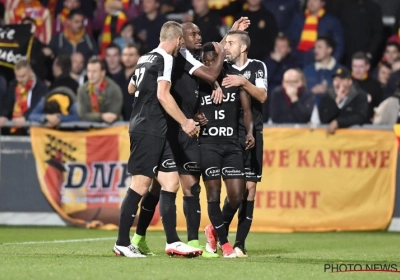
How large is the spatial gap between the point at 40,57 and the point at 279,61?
4.30 meters

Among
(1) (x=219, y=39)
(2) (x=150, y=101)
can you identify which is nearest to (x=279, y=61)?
(1) (x=219, y=39)

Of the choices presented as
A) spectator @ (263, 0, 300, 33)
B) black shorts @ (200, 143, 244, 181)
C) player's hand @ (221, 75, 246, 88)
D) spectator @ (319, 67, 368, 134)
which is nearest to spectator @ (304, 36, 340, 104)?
spectator @ (319, 67, 368, 134)

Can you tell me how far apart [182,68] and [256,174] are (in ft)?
5.35

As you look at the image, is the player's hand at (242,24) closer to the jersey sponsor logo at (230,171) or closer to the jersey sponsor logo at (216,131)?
the jersey sponsor logo at (216,131)

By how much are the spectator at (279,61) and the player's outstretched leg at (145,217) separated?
7229 mm

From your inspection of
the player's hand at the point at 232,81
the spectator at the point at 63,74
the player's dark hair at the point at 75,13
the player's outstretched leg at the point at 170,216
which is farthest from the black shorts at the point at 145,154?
the player's dark hair at the point at 75,13

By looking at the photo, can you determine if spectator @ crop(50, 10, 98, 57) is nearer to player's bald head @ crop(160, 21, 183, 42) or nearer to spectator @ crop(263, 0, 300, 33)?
spectator @ crop(263, 0, 300, 33)

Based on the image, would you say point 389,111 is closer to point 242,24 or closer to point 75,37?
point 242,24

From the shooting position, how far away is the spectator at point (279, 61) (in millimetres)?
17562

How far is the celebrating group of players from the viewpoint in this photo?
387 inches

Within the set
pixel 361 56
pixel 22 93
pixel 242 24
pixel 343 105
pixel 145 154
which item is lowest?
pixel 145 154

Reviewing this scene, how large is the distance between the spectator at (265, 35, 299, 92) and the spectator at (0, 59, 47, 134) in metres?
4.00

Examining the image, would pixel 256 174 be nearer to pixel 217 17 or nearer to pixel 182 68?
pixel 182 68

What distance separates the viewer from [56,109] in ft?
52.4
